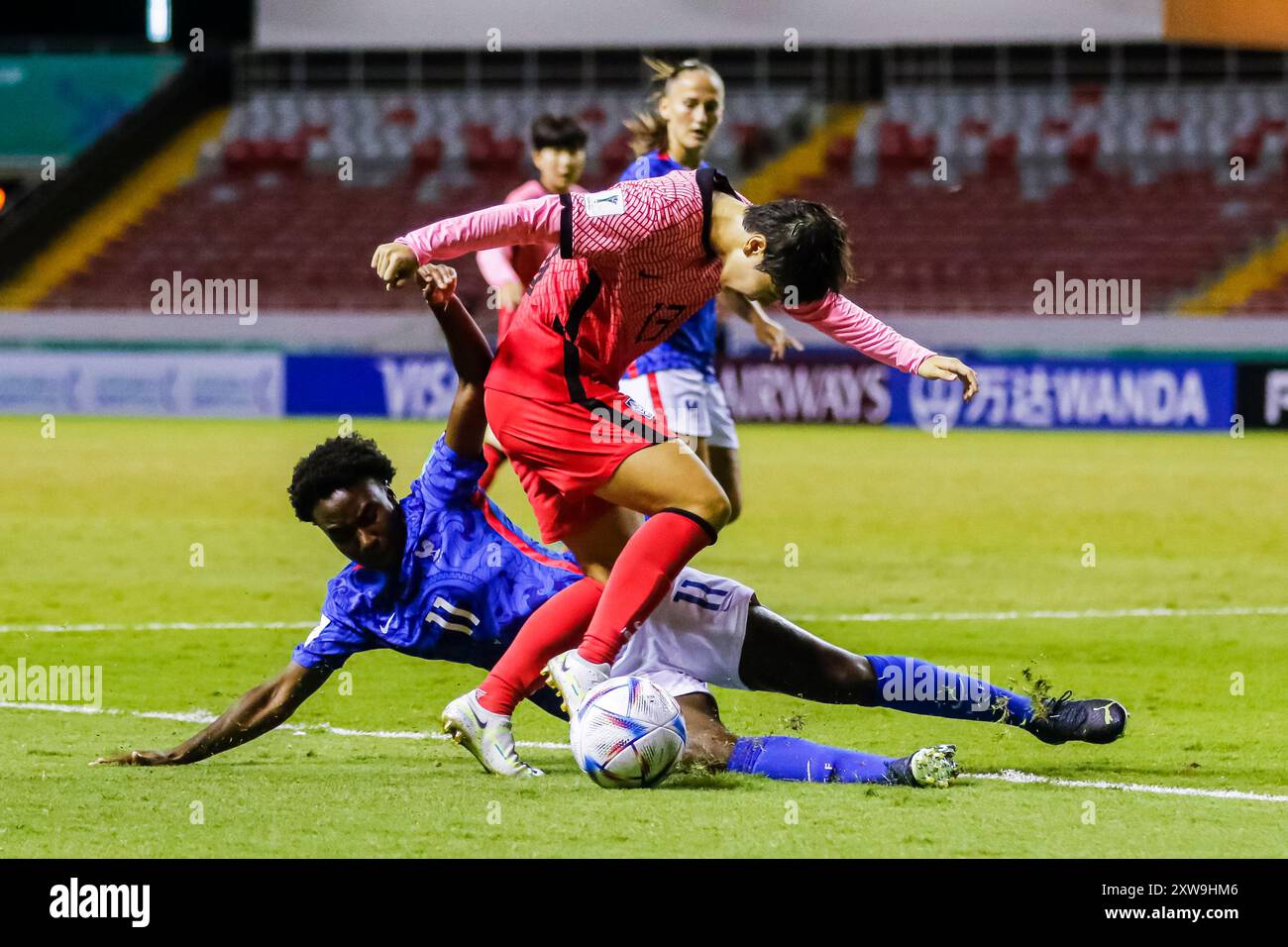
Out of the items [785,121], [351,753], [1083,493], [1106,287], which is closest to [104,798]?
[351,753]

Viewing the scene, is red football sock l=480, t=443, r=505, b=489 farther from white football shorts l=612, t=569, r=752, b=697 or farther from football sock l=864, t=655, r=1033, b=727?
football sock l=864, t=655, r=1033, b=727

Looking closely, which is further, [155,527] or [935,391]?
[935,391]

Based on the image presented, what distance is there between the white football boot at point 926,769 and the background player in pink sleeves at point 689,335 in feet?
A: 8.95

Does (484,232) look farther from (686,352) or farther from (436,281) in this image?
(686,352)

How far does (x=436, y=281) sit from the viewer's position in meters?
5.78

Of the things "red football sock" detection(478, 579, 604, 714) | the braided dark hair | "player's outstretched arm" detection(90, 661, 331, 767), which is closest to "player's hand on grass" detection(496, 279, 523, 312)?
the braided dark hair

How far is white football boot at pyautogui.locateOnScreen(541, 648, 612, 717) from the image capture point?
5.52 meters

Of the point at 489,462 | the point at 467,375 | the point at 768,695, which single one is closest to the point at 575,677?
the point at 467,375

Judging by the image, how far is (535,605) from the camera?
6094 millimetres

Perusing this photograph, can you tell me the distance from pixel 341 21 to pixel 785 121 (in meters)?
8.14

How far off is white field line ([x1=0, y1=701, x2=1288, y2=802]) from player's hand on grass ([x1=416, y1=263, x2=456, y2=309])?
4.97ft

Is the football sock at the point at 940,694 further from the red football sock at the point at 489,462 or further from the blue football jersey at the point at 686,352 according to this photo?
the blue football jersey at the point at 686,352

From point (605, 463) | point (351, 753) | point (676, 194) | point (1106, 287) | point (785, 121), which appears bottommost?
point (351, 753)

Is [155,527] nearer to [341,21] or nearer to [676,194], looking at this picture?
[676,194]
